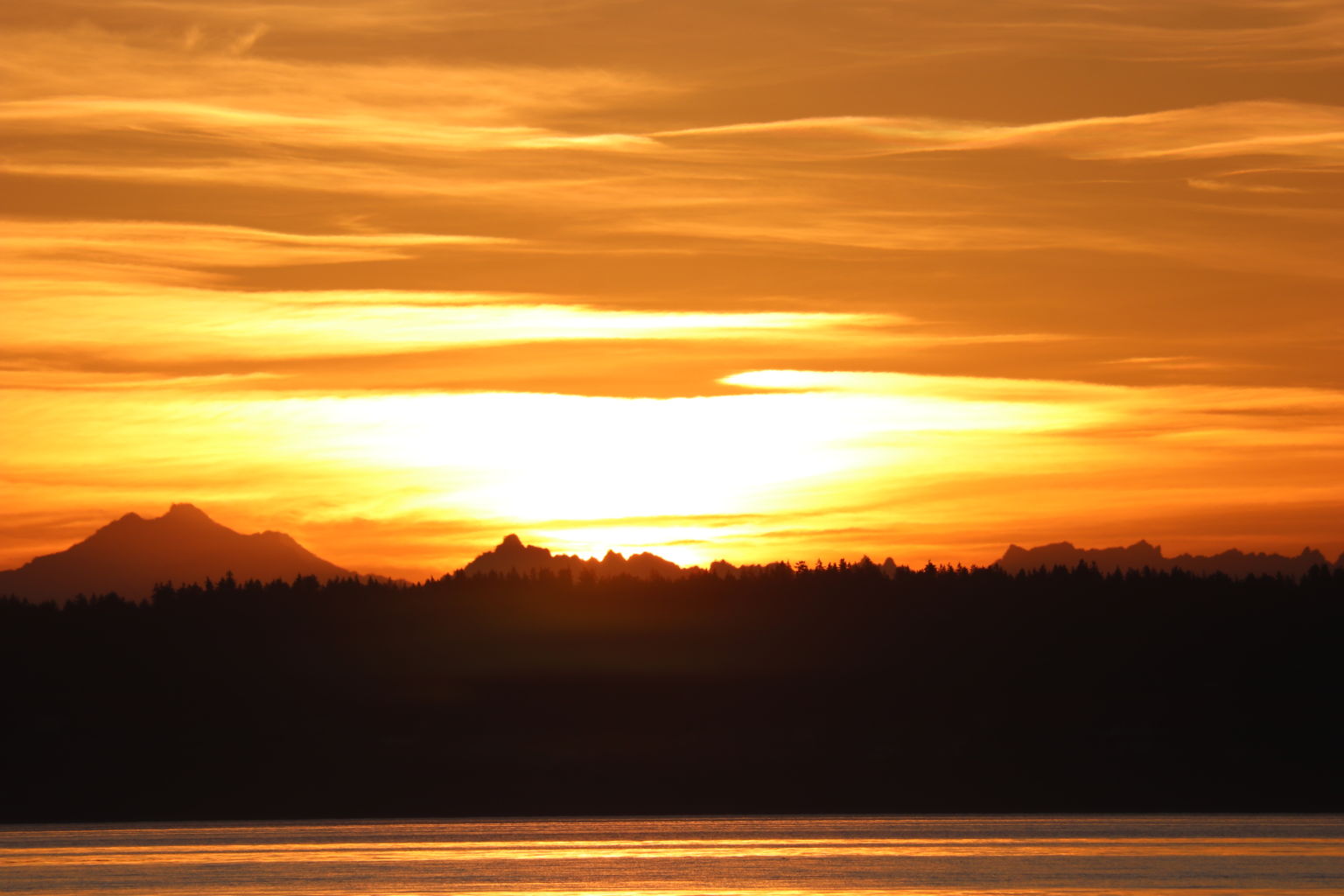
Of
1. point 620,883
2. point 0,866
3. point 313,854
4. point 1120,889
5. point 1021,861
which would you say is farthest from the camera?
point 313,854

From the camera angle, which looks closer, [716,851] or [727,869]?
[727,869]

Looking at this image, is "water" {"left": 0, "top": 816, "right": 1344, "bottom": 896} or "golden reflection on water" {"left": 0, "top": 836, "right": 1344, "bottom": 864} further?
"golden reflection on water" {"left": 0, "top": 836, "right": 1344, "bottom": 864}

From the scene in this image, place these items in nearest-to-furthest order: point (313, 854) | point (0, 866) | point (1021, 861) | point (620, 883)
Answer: point (620, 883), point (1021, 861), point (0, 866), point (313, 854)

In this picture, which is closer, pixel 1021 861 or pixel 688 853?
pixel 1021 861

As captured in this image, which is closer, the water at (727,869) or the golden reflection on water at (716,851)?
the water at (727,869)

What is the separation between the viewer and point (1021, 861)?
537 ft

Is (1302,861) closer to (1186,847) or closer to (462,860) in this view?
(1186,847)

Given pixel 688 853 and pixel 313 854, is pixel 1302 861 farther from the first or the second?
pixel 313 854

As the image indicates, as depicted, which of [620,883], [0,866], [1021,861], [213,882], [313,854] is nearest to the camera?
[620,883]

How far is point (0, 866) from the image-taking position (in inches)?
6865

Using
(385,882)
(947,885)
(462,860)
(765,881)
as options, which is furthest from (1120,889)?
(462,860)

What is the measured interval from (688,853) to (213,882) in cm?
4659

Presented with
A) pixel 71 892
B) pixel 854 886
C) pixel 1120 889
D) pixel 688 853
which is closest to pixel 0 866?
pixel 71 892

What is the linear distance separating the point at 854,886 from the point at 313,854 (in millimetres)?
63974
